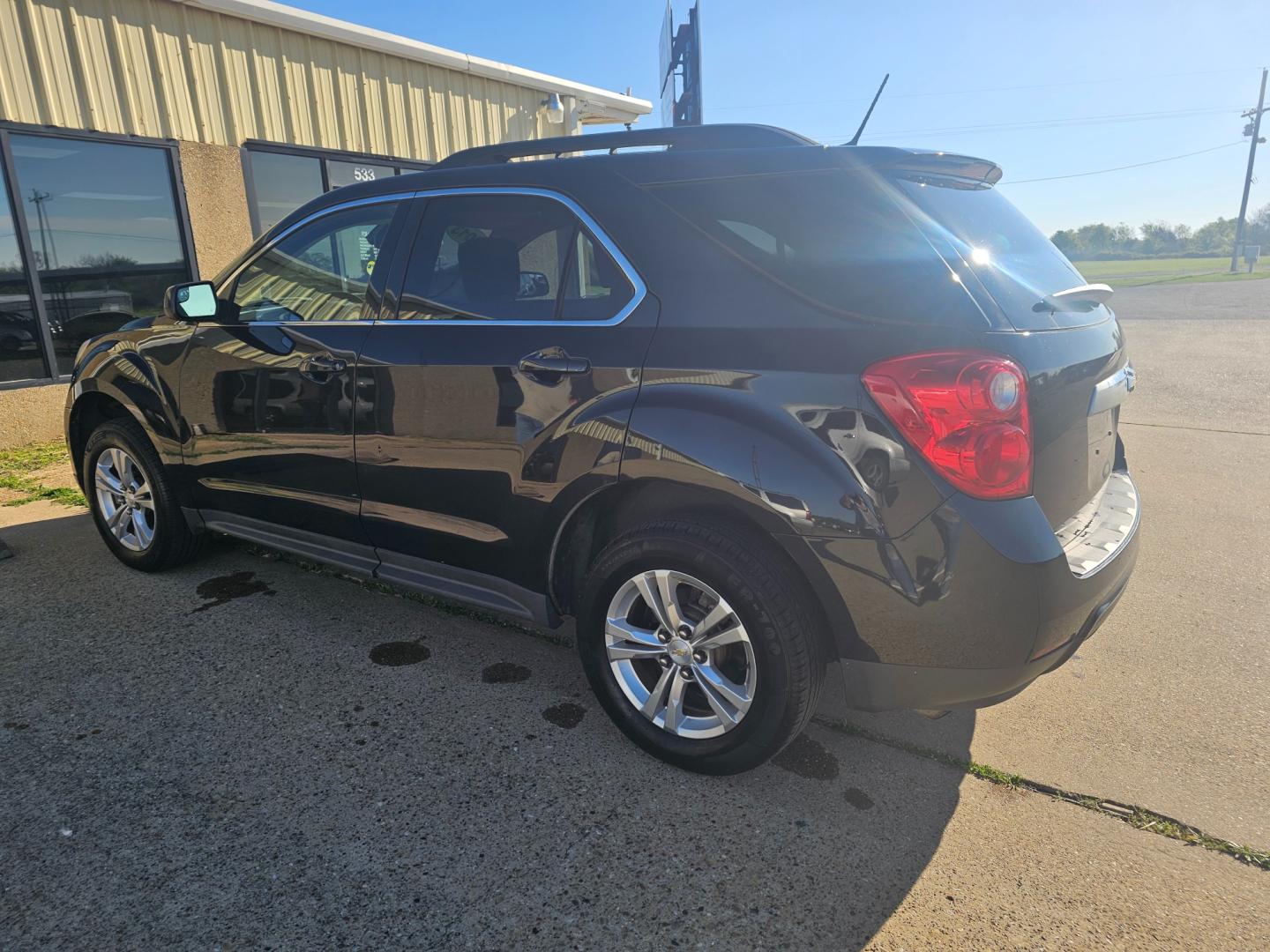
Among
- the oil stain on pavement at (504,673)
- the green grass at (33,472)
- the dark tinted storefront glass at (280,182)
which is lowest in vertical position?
the oil stain on pavement at (504,673)

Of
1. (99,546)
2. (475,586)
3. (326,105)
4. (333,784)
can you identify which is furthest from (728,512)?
(326,105)

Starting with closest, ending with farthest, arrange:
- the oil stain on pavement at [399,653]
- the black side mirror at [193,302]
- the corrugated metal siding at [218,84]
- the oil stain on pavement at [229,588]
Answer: the oil stain on pavement at [399,653] → the black side mirror at [193,302] → the oil stain on pavement at [229,588] → the corrugated metal siding at [218,84]

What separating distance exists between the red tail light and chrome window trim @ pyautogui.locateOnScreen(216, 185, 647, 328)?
84cm

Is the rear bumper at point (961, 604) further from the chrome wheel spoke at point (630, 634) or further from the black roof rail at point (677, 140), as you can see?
the black roof rail at point (677, 140)

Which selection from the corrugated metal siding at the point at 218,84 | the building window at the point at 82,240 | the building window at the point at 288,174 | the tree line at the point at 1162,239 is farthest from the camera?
the tree line at the point at 1162,239

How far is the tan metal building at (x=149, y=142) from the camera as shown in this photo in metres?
6.53

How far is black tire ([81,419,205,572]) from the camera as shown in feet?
12.6

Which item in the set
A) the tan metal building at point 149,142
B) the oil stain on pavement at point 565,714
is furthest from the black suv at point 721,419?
the tan metal building at point 149,142

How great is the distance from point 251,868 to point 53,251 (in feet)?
22.8

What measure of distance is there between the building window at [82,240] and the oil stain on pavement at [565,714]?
6296 mm

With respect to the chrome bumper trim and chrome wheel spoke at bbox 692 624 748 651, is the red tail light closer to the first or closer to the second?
the chrome bumper trim

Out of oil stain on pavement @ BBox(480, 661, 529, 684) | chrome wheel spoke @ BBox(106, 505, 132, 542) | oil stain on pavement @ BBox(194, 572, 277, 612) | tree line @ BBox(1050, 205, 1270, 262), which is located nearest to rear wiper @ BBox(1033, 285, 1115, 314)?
oil stain on pavement @ BBox(480, 661, 529, 684)

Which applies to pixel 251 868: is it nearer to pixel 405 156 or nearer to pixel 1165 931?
pixel 1165 931

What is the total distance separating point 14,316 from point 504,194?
624cm
